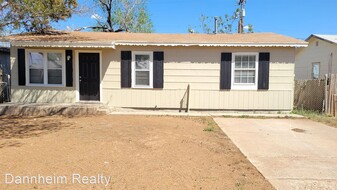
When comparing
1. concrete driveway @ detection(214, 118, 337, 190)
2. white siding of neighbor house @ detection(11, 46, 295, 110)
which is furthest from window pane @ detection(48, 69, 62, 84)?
concrete driveway @ detection(214, 118, 337, 190)

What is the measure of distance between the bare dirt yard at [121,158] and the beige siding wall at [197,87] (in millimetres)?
2895

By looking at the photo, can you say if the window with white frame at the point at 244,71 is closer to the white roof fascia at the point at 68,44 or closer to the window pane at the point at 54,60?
the white roof fascia at the point at 68,44

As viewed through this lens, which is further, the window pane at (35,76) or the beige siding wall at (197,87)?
the window pane at (35,76)

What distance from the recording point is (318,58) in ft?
54.9

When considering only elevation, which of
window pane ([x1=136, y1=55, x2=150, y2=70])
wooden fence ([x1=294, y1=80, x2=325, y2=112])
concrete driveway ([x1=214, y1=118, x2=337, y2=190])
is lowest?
concrete driveway ([x1=214, y1=118, x2=337, y2=190])

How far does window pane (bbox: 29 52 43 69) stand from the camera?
416 inches

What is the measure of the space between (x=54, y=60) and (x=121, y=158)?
7.61 m

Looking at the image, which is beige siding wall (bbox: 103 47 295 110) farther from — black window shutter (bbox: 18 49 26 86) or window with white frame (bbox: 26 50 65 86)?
black window shutter (bbox: 18 49 26 86)

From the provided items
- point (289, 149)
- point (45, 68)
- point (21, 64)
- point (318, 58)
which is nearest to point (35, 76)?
point (45, 68)

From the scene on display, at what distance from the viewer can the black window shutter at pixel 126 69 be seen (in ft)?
34.4

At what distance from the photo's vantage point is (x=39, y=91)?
34.8ft

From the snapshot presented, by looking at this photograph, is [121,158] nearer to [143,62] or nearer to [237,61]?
[143,62]

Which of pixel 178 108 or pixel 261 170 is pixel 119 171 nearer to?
pixel 261 170

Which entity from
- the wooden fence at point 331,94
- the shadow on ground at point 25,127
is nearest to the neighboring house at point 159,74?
the wooden fence at point 331,94
